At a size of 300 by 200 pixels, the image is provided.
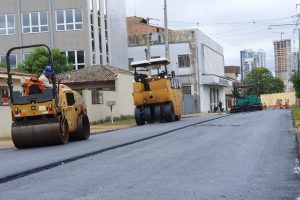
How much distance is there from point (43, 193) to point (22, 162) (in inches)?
180

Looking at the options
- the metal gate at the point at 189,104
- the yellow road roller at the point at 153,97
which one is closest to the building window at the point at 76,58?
the metal gate at the point at 189,104

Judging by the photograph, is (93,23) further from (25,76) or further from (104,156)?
(104,156)

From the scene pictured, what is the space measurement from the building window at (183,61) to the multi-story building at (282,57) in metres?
84.8

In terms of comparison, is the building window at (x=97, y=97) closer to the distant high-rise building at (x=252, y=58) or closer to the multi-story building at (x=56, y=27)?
the multi-story building at (x=56, y=27)

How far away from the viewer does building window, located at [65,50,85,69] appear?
2041 inches

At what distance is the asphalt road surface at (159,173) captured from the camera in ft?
27.1

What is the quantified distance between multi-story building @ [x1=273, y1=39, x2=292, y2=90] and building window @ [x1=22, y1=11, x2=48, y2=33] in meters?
100

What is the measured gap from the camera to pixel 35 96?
57.4ft

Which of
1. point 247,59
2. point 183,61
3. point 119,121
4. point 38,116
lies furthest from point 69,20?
point 247,59

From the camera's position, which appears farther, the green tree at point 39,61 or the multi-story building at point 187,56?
the multi-story building at point 187,56

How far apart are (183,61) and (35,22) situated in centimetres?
1815

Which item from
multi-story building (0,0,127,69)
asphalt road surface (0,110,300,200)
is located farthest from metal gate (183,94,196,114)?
asphalt road surface (0,110,300,200)

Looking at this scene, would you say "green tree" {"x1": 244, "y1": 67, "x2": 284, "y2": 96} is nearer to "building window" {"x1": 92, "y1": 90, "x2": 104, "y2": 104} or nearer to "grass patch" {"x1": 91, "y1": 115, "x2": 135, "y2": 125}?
"grass patch" {"x1": 91, "y1": 115, "x2": 135, "y2": 125}

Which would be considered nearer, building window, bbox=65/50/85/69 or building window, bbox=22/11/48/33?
building window, bbox=65/50/85/69
